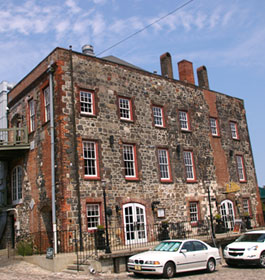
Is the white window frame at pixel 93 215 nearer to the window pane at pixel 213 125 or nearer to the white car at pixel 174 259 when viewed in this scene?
the white car at pixel 174 259

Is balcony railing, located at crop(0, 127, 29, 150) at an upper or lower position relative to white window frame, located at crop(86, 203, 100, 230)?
upper

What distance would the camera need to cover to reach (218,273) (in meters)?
14.0

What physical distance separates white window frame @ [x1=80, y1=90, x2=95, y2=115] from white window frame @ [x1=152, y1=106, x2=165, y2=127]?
4.49m

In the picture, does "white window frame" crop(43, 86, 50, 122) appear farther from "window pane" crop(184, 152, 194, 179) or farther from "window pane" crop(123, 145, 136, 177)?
"window pane" crop(184, 152, 194, 179)

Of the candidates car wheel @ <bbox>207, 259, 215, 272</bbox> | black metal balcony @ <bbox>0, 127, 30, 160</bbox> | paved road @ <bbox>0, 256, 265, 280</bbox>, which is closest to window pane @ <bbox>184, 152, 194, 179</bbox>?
paved road @ <bbox>0, 256, 265, 280</bbox>

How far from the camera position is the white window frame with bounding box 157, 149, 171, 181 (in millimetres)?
21703

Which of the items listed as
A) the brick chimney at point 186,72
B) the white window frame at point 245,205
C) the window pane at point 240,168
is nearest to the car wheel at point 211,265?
the white window frame at point 245,205

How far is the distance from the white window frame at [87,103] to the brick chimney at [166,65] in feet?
27.1

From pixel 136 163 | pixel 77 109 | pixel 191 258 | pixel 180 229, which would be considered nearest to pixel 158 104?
pixel 136 163

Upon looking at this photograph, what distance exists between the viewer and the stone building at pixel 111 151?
59.2 feet

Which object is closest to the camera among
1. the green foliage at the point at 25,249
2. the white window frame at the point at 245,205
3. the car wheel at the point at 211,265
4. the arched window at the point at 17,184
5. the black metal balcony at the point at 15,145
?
the car wheel at the point at 211,265

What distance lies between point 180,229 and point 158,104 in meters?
7.74

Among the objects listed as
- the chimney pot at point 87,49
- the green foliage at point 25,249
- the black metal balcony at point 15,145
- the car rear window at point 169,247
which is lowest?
the car rear window at point 169,247

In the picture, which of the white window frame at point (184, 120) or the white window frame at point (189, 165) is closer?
the white window frame at point (189, 165)
